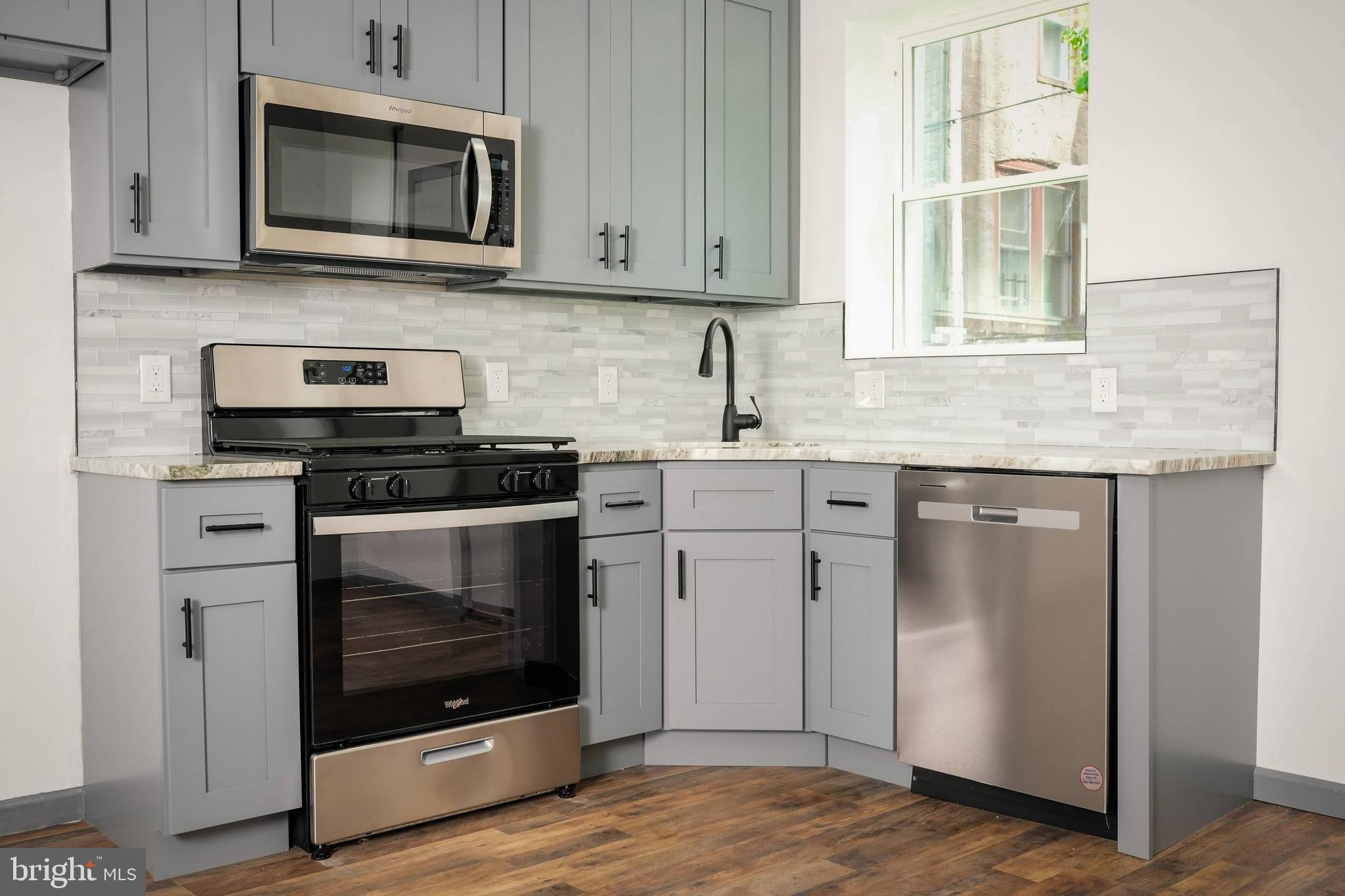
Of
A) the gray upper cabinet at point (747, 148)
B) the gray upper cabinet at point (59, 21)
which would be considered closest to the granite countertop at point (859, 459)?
the gray upper cabinet at point (747, 148)

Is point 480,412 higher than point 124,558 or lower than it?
higher

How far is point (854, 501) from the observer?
3055 mm

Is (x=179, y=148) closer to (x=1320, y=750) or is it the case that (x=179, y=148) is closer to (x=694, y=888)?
(x=694, y=888)

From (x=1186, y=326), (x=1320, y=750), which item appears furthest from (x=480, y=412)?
(x=1320, y=750)

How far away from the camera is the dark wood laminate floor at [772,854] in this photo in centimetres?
237

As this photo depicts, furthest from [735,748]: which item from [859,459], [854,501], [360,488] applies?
[360,488]

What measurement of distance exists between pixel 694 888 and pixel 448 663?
31.3 inches

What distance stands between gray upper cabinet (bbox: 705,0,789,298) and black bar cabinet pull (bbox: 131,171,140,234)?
1716 mm

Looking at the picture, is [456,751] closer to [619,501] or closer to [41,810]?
[619,501]

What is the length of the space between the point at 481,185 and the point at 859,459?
124cm

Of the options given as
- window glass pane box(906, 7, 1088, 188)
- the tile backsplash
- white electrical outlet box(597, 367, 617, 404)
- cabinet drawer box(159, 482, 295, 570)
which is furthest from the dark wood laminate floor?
window glass pane box(906, 7, 1088, 188)

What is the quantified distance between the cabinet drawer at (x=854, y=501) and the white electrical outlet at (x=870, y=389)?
0.67 m

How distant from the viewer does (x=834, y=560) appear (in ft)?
10.2

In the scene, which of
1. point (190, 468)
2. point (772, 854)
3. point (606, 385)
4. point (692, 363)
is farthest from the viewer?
point (692, 363)
